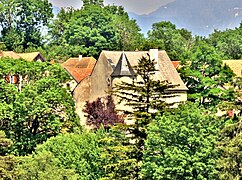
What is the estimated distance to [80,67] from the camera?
209ft

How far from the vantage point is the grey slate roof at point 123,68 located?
4434cm

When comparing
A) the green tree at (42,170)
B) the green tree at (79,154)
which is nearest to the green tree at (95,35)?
the green tree at (79,154)

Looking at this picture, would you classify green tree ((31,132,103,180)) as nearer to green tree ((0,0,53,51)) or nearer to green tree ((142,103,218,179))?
green tree ((142,103,218,179))

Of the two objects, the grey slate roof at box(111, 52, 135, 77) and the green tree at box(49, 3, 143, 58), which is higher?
the green tree at box(49, 3, 143, 58)

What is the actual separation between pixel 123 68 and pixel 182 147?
785 inches

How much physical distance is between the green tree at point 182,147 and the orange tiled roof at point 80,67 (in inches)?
1363

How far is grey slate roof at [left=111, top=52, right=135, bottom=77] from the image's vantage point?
4434 centimetres

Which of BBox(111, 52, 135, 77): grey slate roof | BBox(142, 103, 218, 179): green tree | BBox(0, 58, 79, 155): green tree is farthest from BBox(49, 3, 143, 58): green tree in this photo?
BBox(142, 103, 218, 179): green tree

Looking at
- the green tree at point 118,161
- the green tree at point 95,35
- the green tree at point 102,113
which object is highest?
the green tree at point 95,35

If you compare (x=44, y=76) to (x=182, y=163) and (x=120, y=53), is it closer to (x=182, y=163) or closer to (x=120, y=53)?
(x=120, y=53)

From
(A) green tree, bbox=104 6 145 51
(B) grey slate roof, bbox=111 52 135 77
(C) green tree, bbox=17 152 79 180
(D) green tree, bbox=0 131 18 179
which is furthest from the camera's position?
(A) green tree, bbox=104 6 145 51

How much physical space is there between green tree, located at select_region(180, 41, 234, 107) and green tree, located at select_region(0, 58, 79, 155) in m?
11.1

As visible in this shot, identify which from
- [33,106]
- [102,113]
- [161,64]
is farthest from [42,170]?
[161,64]

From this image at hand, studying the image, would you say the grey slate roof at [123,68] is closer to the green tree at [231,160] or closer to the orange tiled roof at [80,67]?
the orange tiled roof at [80,67]
